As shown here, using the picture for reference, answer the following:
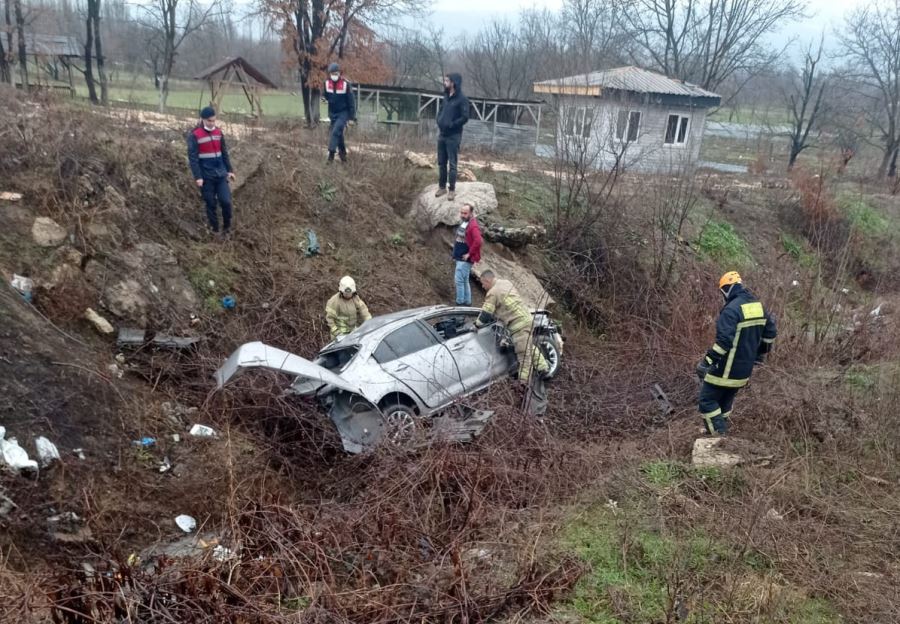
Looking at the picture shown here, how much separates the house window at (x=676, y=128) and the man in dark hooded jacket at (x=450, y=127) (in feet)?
48.6

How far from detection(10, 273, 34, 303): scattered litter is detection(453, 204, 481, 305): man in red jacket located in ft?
19.3

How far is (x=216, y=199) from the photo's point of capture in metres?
10.1

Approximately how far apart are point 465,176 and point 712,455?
9.68m

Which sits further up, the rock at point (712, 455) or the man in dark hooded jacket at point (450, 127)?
the man in dark hooded jacket at point (450, 127)

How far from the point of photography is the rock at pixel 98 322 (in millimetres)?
7691

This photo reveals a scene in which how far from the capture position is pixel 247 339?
29.4 ft

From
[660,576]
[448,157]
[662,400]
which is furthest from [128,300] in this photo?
[662,400]

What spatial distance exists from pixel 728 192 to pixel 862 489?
1538 centimetres

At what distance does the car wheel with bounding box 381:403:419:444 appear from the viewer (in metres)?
6.28

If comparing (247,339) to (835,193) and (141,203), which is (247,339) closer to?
(141,203)

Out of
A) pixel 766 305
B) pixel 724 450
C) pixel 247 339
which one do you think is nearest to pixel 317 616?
pixel 724 450

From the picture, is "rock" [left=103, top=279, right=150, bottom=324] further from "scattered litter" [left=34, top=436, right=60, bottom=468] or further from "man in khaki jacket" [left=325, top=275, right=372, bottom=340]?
"scattered litter" [left=34, top=436, right=60, bottom=468]

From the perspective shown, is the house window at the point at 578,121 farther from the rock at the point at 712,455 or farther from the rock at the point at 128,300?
the rock at the point at 128,300

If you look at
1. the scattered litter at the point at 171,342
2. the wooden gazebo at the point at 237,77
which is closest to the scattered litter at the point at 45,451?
the scattered litter at the point at 171,342
